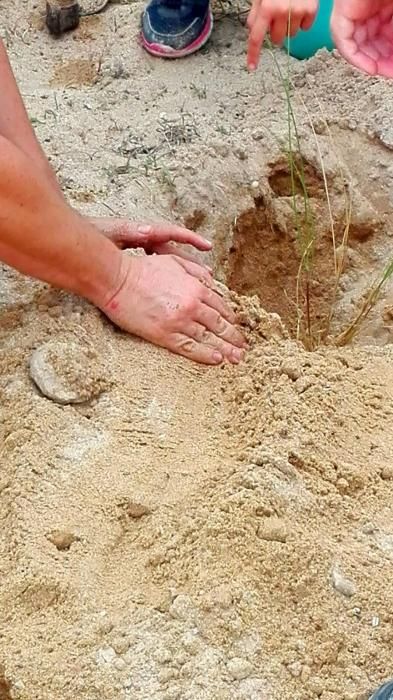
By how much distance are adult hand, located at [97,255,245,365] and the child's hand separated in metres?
0.51

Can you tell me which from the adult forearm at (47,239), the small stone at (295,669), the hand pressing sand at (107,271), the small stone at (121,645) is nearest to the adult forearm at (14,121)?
the hand pressing sand at (107,271)

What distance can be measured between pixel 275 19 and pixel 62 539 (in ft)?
3.96

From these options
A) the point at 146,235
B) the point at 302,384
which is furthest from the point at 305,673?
the point at 146,235

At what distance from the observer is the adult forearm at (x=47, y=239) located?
2.02m

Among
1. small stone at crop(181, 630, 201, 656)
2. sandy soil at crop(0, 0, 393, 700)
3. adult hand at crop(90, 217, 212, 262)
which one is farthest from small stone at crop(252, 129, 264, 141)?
small stone at crop(181, 630, 201, 656)

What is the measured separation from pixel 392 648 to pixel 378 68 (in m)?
1.38

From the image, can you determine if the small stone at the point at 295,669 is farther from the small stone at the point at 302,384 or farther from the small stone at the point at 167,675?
the small stone at the point at 302,384

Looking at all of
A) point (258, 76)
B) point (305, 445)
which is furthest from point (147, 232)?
point (258, 76)

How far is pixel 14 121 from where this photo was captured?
2.20 metres

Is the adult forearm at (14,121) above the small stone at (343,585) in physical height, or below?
above

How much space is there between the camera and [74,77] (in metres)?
3.10

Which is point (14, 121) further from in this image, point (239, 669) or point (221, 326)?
point (239, 669)

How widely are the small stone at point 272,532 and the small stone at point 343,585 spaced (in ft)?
0.33

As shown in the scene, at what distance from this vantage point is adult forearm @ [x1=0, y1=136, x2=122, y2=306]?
2.02 m
